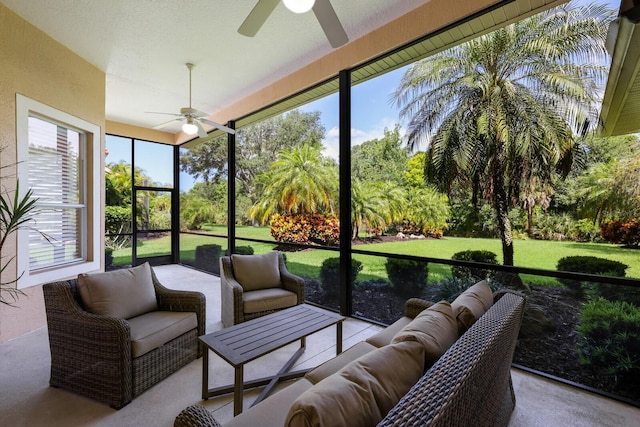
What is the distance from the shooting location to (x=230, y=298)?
2992 millimetres

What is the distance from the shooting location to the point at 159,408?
74.8 inches

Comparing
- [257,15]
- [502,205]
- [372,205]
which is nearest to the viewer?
[257,15]

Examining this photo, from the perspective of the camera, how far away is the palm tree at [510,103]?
2.28 metres

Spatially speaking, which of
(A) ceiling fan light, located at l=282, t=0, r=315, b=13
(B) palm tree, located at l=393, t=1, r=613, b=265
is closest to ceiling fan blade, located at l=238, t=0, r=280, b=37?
(A) ceiling fan light, located at l=282, t=0, r=315, b=13

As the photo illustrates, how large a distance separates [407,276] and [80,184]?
14.6 ft

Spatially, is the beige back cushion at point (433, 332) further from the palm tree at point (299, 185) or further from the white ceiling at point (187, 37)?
the palm tree at point (299, 185)

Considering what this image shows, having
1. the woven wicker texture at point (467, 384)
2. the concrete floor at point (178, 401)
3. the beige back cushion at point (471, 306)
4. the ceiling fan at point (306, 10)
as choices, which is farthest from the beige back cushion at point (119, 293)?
the beige back cushion at point (471, 306)

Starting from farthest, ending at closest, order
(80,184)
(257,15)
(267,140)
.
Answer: (267,140) < (80,184) < (257,15)

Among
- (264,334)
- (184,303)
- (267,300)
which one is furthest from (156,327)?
(267,300)

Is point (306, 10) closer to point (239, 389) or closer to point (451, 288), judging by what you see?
point (239, 389)

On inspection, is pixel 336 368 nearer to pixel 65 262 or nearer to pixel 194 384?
pixel 194 384

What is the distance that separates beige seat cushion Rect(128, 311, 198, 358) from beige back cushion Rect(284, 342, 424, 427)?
170cm

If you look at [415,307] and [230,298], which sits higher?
[415,307]

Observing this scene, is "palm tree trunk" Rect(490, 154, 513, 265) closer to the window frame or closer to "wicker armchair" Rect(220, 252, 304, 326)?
"wicker armchair" Rect(220, 252, 304, 326)
